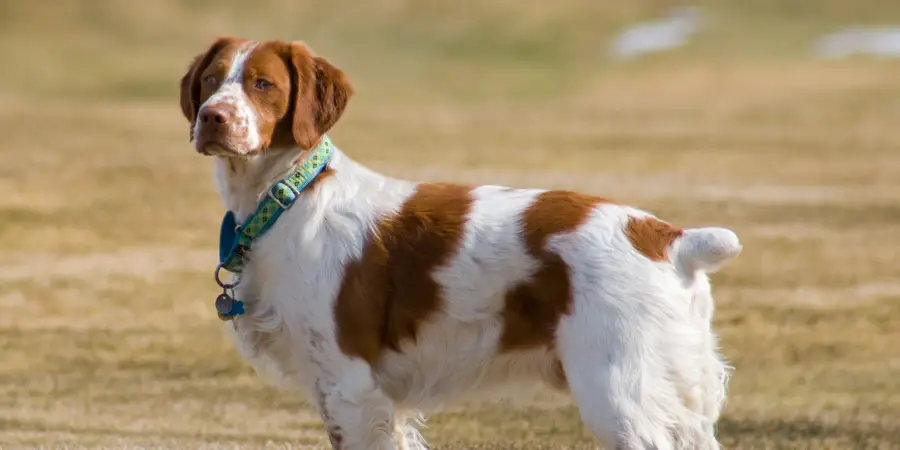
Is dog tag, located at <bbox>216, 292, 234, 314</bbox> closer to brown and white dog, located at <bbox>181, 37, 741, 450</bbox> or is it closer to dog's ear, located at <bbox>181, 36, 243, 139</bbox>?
brown and white dog, located at <bbox>181, 37, 741, 450</bbox>

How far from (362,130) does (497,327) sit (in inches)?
759

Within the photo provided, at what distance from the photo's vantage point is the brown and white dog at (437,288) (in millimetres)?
4531

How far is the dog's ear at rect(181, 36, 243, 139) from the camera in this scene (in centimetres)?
505

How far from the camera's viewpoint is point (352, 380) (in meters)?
4.74

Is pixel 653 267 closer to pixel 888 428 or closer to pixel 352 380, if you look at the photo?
pixel 352 380

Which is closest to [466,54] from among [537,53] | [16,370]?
[537,53]

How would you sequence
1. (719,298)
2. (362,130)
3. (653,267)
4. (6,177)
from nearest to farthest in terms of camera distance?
(653,267), (719,298), (6,177), (362,130)

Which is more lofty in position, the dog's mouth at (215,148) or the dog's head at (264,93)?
the dog's head at (264,93)

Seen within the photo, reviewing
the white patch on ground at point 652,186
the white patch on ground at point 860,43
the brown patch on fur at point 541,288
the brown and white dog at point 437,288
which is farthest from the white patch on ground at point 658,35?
the brown patch on fur at point 541,288

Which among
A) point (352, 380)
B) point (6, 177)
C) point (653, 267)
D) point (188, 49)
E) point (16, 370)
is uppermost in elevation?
point (653, 267)

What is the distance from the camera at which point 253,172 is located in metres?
5.00

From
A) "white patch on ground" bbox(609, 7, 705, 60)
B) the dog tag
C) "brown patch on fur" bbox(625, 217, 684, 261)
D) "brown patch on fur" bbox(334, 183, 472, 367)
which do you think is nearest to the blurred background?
"white patch on ground" bbox(609, 7, 705, 60)

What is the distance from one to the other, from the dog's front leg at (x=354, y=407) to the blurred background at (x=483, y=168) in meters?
1.92

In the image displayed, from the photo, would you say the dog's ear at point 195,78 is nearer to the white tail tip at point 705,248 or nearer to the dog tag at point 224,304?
the dog tag at point 224,304
